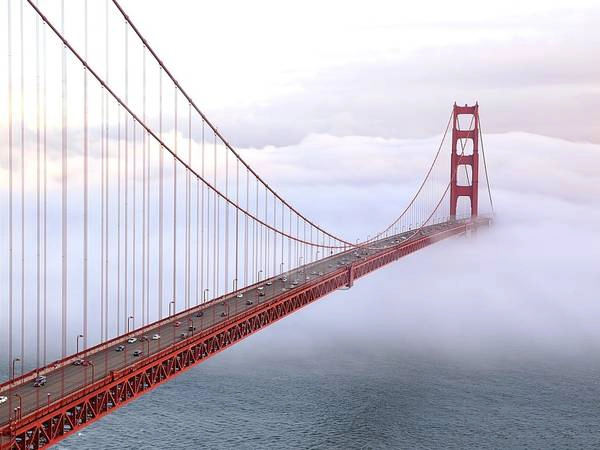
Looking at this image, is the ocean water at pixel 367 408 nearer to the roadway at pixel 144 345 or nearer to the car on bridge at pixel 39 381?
the roadway at pixel 144 345

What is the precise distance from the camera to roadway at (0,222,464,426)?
33000 millimetres

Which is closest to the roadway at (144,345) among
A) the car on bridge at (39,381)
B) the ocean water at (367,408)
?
the car on bridge at (39,381)

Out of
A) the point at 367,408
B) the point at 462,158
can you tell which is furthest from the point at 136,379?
the point at 462,158

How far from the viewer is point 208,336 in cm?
4369

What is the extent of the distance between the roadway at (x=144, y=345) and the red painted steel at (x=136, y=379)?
3.70 feet

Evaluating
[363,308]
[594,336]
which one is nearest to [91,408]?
[594,336]

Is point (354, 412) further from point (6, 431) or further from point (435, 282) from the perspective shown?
point (435, 282)

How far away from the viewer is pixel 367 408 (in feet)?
221

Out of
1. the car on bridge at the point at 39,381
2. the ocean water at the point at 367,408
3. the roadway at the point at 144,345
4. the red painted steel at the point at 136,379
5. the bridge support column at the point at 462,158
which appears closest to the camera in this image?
the red painted steel at the point at 136,379

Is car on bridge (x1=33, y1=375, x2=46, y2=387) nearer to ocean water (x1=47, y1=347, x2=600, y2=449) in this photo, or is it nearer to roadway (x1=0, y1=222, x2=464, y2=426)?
roadway (x1=0, y1=222, x2=464, y2=426)

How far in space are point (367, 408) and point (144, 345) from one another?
1157 inches

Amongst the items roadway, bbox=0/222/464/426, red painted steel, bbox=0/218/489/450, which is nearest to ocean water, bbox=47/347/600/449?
red painted steel, bbox=0/218/489/450

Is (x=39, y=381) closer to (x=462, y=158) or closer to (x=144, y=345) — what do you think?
(x=144, y=345)

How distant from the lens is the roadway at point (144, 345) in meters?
33.0
